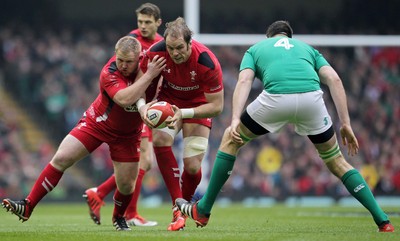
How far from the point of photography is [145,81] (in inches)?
312

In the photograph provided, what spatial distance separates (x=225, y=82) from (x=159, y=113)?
12.3 metres

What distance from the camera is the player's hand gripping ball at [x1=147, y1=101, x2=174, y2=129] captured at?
25.3ft

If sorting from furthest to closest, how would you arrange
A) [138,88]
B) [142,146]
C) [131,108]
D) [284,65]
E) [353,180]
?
[142,146] → [131,108] → [138,88] → [353,180] → [284,65]

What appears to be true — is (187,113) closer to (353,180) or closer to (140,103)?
(140,103)

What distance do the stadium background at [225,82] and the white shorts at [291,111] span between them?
35.1 ft

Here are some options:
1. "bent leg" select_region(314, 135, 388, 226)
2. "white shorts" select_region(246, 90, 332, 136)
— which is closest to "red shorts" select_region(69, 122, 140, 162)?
"white shorts" select_region(246, 90, 332, 136)

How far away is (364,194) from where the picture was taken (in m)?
7.66

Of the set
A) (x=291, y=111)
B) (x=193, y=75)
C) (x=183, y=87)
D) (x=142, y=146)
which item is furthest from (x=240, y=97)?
(x=142, y=146)

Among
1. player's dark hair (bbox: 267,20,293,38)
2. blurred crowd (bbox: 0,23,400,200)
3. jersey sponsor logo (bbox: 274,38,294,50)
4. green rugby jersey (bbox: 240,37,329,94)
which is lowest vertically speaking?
blurred crowd (bbox: 0,23,400,200)

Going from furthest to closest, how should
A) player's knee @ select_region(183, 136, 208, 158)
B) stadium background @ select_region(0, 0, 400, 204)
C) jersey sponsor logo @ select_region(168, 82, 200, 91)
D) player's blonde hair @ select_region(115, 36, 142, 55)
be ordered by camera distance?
stadium background @ select_region(0, 0, 400, 204) → player's knee @ select_region(183, 136, 208, 158) → jersey sponsor logo @ select_region(168, 82, 200, 91) → player's blonde hair @ select_region(115, 36, 142, 55)

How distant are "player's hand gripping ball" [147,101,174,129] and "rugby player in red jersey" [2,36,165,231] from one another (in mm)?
208

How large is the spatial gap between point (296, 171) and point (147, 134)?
9.90m

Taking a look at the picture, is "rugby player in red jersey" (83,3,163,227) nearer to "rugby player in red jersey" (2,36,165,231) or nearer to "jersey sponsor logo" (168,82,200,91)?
"rugby player in red jersey" (2,36,165,231)

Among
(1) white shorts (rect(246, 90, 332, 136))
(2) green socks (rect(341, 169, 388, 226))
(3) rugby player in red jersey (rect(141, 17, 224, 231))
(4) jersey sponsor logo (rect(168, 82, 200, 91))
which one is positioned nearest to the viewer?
(1) white shorts (rect(246, 90, 332, 136))
